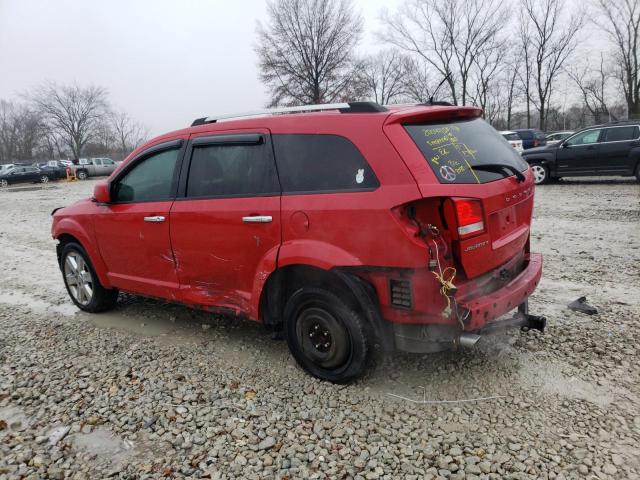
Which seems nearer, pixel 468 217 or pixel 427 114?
pixel 468 217

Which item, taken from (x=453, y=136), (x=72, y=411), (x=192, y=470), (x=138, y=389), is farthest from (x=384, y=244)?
(x=72, y=411)

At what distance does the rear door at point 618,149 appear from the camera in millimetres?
12000

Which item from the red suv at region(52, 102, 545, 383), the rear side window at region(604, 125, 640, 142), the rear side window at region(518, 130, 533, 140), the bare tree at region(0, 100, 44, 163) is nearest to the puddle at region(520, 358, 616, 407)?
the red suv at region(52, 102, 545, 383)

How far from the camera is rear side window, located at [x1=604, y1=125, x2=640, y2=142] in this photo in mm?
12039

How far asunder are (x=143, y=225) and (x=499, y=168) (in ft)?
9.44

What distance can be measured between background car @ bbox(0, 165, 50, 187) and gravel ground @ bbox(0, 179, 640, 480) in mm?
32286

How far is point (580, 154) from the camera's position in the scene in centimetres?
1269

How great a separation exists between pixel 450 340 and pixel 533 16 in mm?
47818

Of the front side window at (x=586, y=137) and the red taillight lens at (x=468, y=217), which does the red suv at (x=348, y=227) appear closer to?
the red taillight lens at (x=468, y=217)

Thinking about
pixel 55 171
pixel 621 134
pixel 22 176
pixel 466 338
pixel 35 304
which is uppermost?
pixel 55 171

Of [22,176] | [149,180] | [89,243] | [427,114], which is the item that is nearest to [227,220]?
[149,180]

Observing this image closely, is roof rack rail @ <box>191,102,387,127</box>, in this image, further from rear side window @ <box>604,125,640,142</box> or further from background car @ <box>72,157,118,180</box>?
background car @ <box>72,157,118,180</box>

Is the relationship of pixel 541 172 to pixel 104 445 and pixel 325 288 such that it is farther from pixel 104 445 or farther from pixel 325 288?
pixel 104 445

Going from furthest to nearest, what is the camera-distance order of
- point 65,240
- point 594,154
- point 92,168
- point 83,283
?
point 92,168, point 594,154, point 65,240, point 83,283
